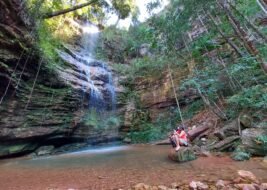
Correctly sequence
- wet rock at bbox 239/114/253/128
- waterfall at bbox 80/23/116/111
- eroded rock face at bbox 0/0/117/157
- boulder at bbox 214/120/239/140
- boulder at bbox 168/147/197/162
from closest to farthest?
boulder at bbox 168/147/197/162
wet rock at bbox 239/114/253/128
boulder at bbox 214/120/239/140
eroded rock face at bbox 0/0/117/157
waterfall at bbox 80/23/116/111

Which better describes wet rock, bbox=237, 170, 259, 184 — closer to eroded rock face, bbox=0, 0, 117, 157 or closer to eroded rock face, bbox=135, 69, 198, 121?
eroded rock face, bbox=0, 0, 117, 157

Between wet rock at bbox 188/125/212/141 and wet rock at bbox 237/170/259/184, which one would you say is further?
wet rock at bbox 188/125/212/141

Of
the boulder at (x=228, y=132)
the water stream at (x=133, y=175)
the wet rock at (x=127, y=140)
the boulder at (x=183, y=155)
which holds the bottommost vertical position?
the water stream at (x=133, y=175)

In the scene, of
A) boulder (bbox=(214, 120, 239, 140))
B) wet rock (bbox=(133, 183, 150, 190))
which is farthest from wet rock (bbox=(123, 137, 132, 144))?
wet rock (bbox=(133, 183, 150, 190))

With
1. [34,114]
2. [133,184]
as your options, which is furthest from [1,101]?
[133,184]

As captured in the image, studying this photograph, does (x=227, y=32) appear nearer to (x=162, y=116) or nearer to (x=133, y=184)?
(x=162, y=116)

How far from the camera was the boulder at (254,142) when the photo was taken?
6367 mm

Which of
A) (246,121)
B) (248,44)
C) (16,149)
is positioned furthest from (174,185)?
(16,149)

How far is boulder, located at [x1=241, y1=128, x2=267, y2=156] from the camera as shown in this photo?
6367 millimetres

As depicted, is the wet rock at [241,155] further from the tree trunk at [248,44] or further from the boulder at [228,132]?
the tree trunk at [248,44]

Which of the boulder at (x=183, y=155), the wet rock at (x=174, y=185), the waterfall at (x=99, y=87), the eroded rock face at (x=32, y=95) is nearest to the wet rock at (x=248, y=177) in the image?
the wet rock at (x=174, y=185)

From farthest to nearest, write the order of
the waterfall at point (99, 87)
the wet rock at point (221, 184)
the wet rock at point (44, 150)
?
the waterfall at point (99, 87), the wet rock at point (44, 150), the wet rock at point (221, 184)

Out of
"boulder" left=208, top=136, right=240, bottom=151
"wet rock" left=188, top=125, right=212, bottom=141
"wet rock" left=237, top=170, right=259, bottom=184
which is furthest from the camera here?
"wet rock" left=188, top=125, right=212, bottom=141

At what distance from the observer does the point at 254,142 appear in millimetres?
6641
